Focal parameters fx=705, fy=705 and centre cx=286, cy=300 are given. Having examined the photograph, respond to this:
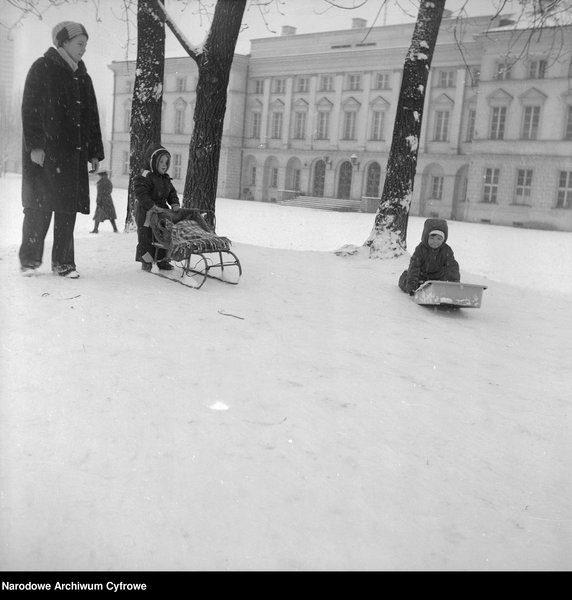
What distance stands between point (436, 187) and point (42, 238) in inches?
1488

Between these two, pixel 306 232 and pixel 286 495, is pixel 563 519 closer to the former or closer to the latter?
pixel 286 495

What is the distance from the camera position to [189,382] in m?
4.48

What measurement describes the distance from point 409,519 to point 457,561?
33 cm

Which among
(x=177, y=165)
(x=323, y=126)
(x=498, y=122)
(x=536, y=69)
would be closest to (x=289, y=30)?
(x=323, y=126)

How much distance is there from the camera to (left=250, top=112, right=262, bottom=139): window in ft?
164

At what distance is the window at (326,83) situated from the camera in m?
46.0

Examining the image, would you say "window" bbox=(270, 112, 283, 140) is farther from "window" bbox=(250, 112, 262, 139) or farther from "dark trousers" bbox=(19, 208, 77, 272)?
"dark trousers" bbox=(19, 208, 77, 272)

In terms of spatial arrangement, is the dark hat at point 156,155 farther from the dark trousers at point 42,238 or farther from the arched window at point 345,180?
the arched window at point 345,180

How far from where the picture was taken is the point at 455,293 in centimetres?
750

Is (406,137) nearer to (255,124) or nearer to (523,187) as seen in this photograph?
(523,187)

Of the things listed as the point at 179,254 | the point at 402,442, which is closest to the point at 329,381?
the point at 402,442

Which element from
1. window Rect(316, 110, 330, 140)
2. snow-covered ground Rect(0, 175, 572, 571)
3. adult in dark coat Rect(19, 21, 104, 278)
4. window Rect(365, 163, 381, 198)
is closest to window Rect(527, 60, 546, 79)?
window Rect(365, 163, 381, 198)

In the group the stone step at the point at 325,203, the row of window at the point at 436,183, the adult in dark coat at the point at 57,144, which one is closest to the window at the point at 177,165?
the row of window at the point at 436,183

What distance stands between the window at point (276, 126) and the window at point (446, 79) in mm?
11870
